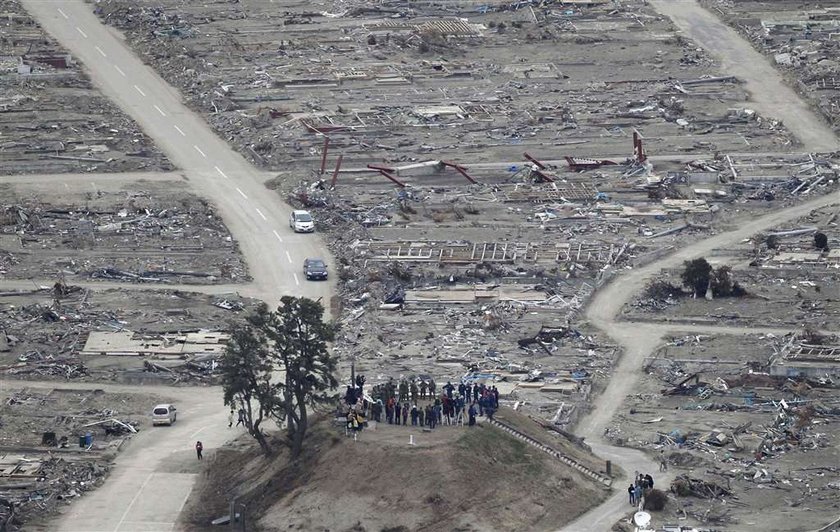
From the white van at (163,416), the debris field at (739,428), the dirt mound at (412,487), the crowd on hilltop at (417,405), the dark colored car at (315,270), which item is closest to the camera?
the dirt mound at (412,487)

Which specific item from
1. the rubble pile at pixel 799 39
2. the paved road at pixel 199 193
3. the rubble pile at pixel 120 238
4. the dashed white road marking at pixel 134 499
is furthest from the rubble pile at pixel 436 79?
the dashed white road marking at pixel 134 499

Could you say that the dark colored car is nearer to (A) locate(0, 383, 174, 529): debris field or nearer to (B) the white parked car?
(B) the white parked car

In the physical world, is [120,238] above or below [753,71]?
above

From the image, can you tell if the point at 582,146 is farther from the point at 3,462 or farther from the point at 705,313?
the point at 3,462

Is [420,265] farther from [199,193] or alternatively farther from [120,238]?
[199,193]

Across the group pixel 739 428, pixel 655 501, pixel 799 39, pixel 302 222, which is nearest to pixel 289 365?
pixel 655 501

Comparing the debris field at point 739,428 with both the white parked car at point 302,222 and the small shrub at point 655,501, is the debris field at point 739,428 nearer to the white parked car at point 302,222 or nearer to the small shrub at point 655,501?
the small shrub at point 655,501

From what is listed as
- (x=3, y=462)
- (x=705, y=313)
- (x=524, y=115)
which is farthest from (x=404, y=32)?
(x=3, y=462)

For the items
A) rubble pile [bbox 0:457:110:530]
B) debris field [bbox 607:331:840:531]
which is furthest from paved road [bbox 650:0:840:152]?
rubble pile [bbox 0:457:110:530]
